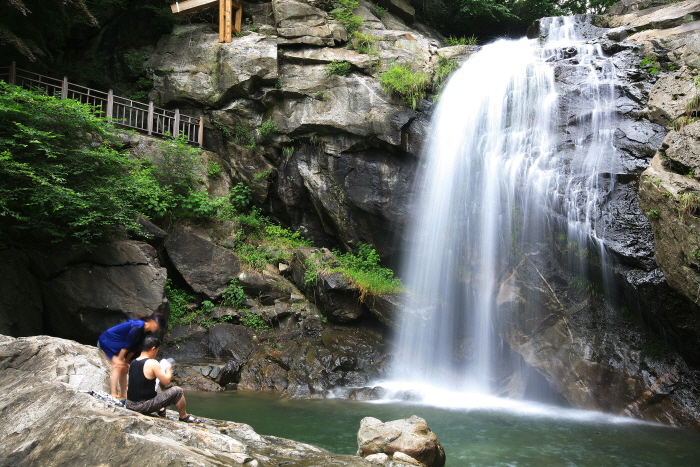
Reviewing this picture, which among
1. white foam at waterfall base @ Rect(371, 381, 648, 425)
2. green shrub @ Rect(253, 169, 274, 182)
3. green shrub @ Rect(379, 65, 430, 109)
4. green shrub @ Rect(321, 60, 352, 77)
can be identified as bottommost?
white foam at waterfall base @ Rect(371, 381, 648, 425)

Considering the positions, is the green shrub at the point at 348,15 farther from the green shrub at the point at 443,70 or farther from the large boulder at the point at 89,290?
the large boulder at the point at 89,290

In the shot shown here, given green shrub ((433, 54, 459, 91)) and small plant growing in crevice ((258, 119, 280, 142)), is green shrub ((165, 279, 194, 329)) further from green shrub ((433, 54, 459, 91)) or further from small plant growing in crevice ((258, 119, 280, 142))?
green shrub ((433, 54, 459, 91))

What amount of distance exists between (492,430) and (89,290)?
873 cm

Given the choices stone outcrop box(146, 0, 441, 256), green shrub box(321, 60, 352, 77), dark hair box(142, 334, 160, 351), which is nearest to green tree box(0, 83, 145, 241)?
dark hair box(142, 334, 160, 351)

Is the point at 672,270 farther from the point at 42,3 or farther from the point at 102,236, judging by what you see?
the point at 42,3

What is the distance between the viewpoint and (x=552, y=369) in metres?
9.87

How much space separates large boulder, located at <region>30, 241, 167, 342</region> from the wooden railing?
14.2ft

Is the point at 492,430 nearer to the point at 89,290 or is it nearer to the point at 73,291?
the point at 89,290

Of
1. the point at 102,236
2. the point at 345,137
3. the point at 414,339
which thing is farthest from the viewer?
the point at 345,137

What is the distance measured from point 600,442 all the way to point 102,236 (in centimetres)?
1061

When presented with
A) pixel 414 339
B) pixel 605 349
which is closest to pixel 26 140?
pixel 414 339

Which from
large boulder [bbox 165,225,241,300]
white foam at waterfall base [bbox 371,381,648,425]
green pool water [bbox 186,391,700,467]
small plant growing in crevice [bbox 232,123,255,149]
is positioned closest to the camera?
green pool water [bbox 186,391,700,467]

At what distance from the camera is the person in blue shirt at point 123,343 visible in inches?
231

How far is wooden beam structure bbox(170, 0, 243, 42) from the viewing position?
16.1m
